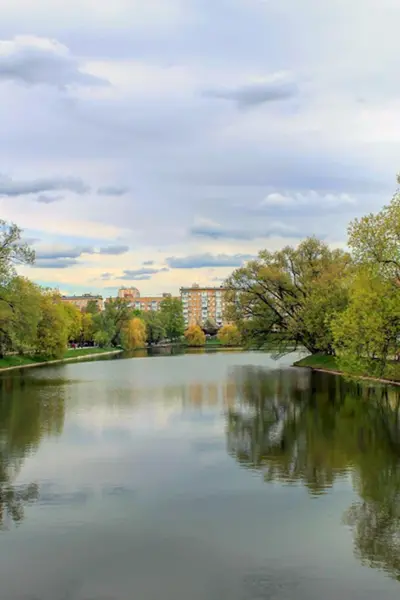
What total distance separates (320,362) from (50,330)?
29.1 metres

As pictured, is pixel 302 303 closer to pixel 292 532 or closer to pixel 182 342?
pixel 292 532

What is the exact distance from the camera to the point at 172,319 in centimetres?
16000

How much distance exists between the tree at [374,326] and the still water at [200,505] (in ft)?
10.2

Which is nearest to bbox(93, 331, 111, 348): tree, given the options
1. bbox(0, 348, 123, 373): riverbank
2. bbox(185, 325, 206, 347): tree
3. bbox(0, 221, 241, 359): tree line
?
bbox(0, 221, 241, 359): tree line

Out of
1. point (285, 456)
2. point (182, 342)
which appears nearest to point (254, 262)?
point (285, 456)

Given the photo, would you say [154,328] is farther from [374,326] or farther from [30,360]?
[374,326]

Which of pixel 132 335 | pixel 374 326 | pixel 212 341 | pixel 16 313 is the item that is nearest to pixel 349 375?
pixel 374 326

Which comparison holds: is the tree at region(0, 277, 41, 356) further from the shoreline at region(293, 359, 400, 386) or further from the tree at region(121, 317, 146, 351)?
the tree at region(121, 317, 146, 351)

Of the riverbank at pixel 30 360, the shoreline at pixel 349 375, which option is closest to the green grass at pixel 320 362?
the shoreline at pixel 349 375

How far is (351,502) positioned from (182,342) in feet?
477

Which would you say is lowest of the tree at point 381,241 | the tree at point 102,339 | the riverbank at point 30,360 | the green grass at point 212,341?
the green grass at point 212,341

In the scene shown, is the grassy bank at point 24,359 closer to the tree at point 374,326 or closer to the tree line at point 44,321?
the tree line at point 44,321

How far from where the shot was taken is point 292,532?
11438 millimetres

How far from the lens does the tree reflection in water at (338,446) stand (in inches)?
466
